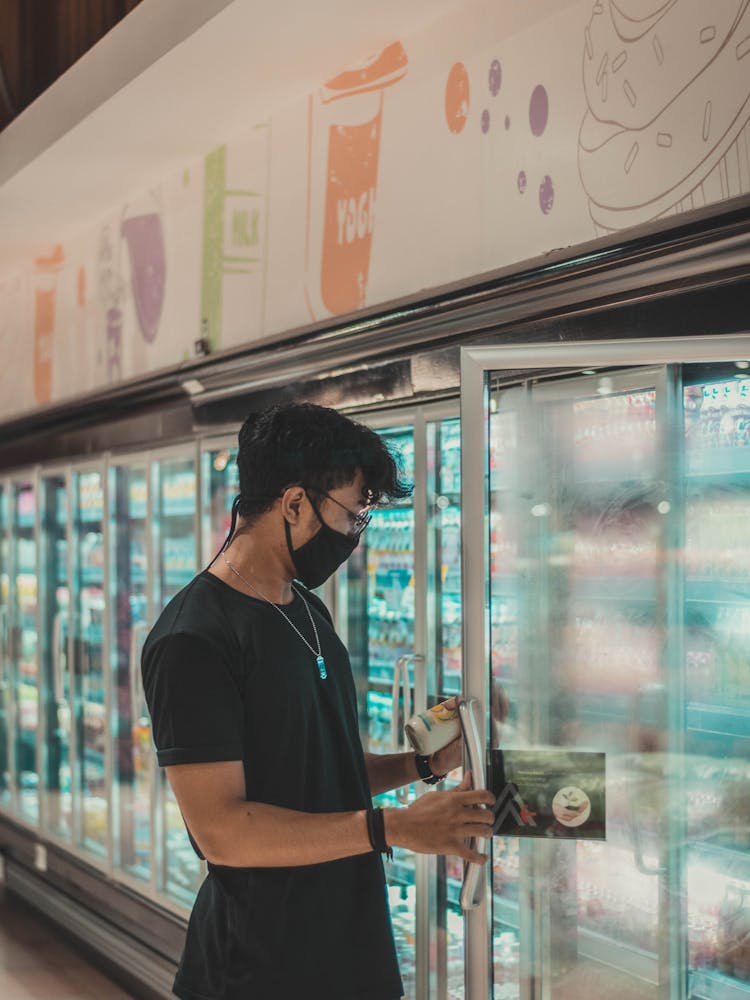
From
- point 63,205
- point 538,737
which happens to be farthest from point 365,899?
point 63,205

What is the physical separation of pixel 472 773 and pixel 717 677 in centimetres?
53

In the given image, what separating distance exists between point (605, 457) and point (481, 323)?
603mm

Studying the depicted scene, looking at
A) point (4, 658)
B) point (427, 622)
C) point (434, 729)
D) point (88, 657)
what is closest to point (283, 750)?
point (434, 729)

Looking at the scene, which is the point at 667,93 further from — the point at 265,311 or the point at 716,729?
the point at 265,311

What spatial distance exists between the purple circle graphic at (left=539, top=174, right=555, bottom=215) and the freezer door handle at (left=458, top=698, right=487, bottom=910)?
3.94 feet

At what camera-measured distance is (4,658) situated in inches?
262

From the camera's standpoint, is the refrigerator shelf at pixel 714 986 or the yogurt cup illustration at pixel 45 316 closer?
the refrigerator shelf at pixel 714 986

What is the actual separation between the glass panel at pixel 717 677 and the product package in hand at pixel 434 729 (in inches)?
19.1

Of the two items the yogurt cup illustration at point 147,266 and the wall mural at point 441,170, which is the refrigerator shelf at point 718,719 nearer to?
the wall mural at point 441,170

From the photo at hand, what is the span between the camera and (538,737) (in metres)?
2.34

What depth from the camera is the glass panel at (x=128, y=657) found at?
193 inches

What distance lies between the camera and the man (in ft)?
6.18

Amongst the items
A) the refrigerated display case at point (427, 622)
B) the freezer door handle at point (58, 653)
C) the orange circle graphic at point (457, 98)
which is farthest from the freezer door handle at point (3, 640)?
the orange circle graphic at point (457, 98)

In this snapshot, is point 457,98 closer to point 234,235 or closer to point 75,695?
point 234,235
